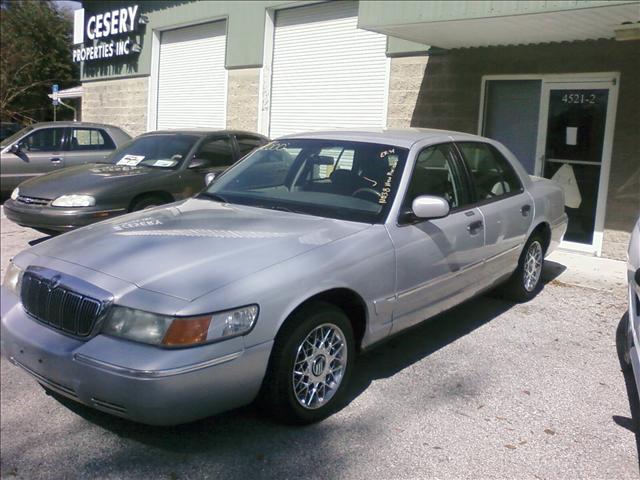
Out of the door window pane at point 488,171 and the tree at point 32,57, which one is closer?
the door window pane at point 488,171

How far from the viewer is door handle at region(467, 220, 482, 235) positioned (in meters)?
4.87

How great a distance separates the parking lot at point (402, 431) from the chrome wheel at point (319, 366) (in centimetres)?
17

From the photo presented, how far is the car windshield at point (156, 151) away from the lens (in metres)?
8.59

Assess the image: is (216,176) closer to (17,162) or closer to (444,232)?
(444,232)

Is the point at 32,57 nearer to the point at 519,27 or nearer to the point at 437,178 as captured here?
the point at 519,27

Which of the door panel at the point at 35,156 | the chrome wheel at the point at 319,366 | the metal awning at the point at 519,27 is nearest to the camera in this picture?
the chrome wheel at the point at 319,366

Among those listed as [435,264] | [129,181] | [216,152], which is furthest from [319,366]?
[216,152]

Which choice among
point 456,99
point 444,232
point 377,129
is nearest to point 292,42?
point 456,99

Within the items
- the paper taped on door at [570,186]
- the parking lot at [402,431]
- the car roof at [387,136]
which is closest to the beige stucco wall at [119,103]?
the paper taped on door at [570,186]

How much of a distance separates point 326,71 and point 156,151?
14.1ft

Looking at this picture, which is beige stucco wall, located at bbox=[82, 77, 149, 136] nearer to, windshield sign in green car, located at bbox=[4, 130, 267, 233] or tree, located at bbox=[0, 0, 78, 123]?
windshield sign in green car, located at bbox=[4, 130, 267, 233]

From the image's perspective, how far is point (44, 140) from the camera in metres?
12.2

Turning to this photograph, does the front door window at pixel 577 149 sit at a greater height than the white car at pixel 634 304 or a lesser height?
greater

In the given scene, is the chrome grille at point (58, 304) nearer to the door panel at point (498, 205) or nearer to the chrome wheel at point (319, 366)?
the chrome wheel at point (319, 366)
